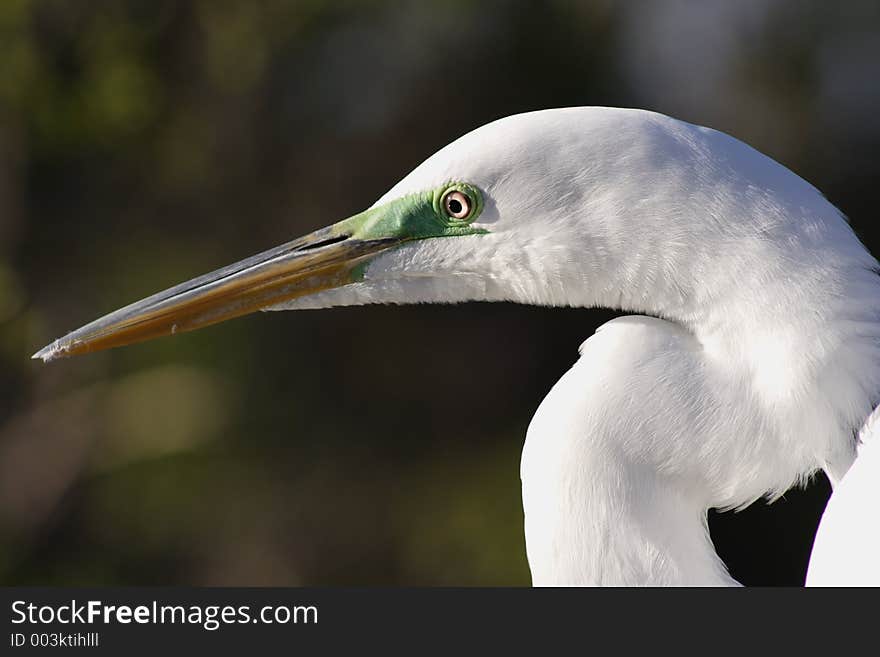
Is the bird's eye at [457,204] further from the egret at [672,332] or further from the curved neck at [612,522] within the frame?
the curved neck at [612,522]

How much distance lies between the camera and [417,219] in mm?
1123

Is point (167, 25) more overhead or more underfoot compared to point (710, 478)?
more overhead

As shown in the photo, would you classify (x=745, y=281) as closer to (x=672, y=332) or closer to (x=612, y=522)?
(x=672, y=332)

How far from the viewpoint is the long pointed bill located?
1125 mm

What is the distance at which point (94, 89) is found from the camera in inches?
137

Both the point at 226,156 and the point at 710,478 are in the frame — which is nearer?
the point at 710,478

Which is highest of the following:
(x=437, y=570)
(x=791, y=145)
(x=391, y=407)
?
(x=791, y=145)

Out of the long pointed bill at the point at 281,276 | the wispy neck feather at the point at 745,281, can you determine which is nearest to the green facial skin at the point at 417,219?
the long pointed bill at the point at 281,276

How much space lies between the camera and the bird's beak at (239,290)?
1168mm

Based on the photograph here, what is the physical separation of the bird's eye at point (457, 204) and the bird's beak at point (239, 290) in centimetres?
11

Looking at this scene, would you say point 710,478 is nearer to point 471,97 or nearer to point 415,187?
point 415,187

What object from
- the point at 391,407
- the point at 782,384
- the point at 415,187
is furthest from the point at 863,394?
the point at 391,407

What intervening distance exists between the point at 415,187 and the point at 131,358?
2.79 meters

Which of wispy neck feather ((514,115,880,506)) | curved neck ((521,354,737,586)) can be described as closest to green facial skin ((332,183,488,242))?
wispy neck feather ((514,115,880,506))
